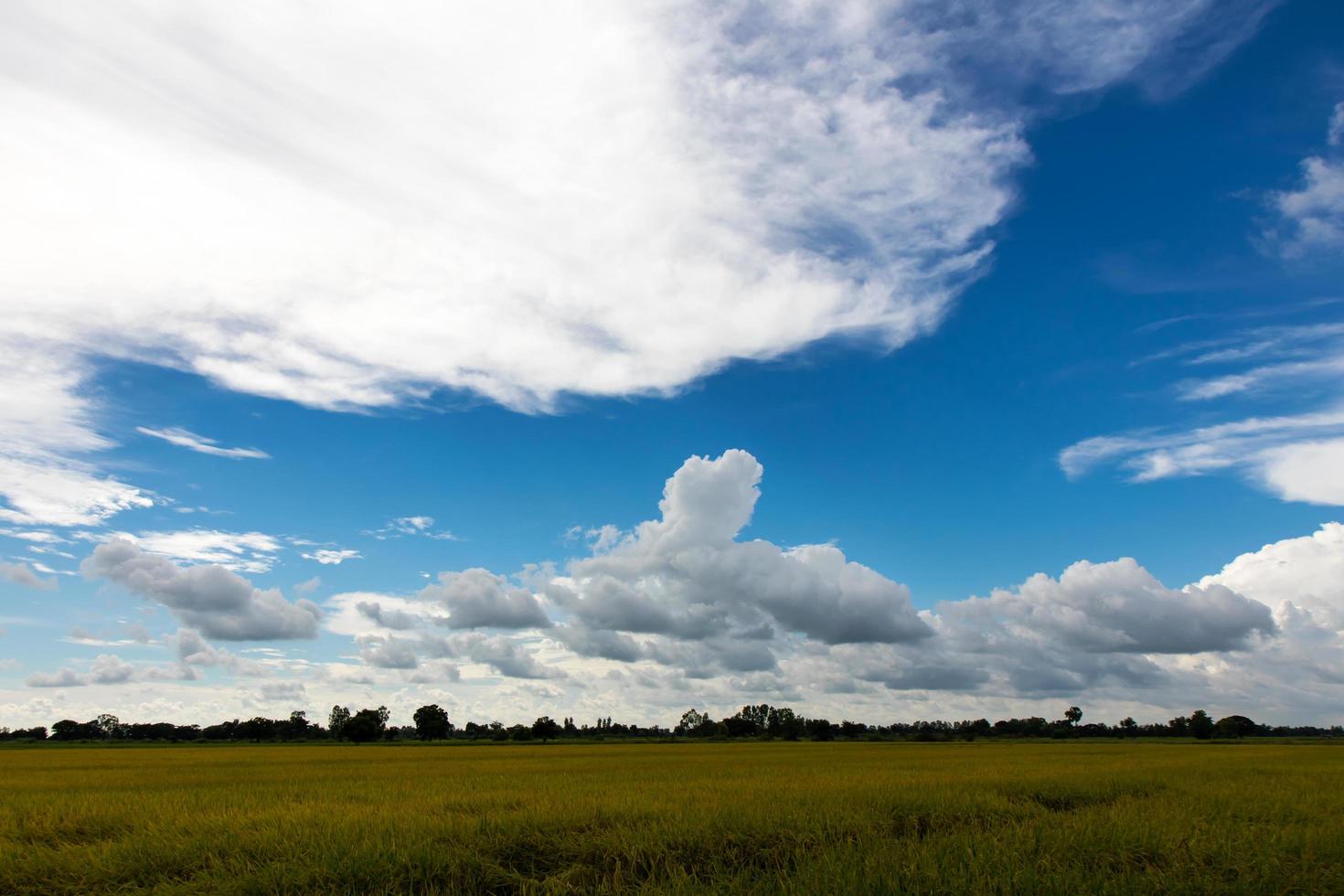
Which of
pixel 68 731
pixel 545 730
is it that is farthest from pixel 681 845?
pixel 68 731

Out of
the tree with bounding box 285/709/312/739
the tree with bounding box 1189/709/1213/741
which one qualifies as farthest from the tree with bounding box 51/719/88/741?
the tree with bounding box 1189/709/1213/741

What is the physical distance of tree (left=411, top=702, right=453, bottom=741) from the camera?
142 m

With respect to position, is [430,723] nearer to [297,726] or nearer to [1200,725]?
[297,726]

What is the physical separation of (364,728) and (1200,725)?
536 feet

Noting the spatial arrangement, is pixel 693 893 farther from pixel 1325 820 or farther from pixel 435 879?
pixel 1325 820

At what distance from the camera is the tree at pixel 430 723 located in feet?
466

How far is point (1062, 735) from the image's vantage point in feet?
453

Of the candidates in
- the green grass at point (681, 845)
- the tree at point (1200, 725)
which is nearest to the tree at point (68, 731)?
the green grass at point (681, 845)

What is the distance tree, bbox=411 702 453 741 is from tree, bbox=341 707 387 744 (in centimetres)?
870

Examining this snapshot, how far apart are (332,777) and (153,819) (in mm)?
18702

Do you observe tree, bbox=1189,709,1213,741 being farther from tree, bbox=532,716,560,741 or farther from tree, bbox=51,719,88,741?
tree, bbox=51,719,88,741

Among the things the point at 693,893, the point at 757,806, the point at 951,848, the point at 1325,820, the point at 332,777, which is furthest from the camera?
the point at 332,777

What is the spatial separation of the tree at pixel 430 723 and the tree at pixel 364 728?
870 centimetres

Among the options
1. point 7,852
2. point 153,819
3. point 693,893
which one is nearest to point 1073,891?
point 693,893
